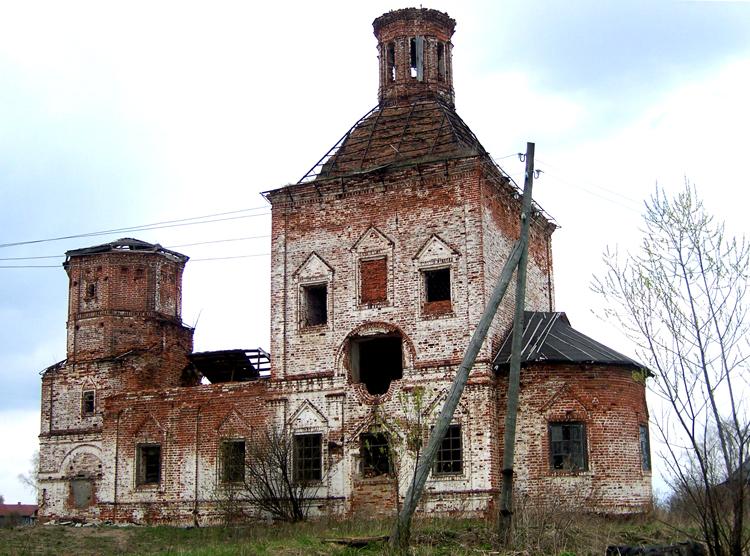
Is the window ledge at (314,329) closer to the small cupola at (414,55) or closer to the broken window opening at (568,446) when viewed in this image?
the broken window opening at (568,446)

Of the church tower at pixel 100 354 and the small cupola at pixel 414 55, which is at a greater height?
the small cupola at pixel 414 55

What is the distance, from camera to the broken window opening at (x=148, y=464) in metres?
26.2

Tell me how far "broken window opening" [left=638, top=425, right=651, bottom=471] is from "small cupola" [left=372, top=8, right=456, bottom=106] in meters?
10.1

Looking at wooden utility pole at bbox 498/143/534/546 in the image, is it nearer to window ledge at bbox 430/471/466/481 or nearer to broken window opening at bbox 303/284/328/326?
window ledge at bbox 430/471/466/481

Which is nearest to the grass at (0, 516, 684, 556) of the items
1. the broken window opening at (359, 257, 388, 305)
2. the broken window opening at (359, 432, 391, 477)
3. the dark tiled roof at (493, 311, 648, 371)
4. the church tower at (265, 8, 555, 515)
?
the broken window opening at (359, 432, 391, 477)

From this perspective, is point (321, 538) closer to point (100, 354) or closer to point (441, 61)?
point (100, 354)

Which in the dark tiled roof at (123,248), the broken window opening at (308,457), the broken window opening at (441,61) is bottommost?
the broken window opening at (308,457)

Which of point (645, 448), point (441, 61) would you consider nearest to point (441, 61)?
point (441, 61)

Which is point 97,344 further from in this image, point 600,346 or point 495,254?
point 600,346

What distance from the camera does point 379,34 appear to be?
92.2 ft

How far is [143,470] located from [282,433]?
4673 mm

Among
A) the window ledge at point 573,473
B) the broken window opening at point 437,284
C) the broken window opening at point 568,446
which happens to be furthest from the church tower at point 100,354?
the window ledge at point 573,473

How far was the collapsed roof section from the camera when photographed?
2817 centimetres

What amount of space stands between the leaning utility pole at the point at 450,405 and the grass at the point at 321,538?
402mm
